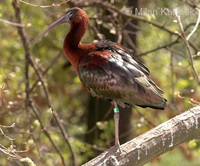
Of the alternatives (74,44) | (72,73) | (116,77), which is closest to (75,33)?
(74,44)

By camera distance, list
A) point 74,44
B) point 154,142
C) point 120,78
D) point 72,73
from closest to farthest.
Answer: point 154,142 → point 120,78 → point 74,44 → point 72,73

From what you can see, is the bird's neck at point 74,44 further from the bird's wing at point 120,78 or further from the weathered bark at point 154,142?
the weathered bark at point 154,142

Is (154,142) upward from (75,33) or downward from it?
downward

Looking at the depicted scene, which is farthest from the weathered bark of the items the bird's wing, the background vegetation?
the background vegetation

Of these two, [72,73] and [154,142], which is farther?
[72,73]

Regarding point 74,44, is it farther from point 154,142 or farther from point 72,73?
point 72,73

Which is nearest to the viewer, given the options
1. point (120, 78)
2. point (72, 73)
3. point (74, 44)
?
point (120, 78)

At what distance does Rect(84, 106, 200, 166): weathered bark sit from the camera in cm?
447

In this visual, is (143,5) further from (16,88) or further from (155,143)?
(155,143)

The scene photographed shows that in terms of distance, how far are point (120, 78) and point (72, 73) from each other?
16.5 ft

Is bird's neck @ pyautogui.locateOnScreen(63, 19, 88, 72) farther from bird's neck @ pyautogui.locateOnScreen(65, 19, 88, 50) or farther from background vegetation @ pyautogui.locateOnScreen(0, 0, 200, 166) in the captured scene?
background vegetation @ pyautogui.locateOnScreen(0, 0, 200, 166)

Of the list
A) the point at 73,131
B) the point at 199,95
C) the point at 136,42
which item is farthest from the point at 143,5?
the point at 73,131

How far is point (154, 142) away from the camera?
14.9ft

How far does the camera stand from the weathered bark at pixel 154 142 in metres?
4.47
